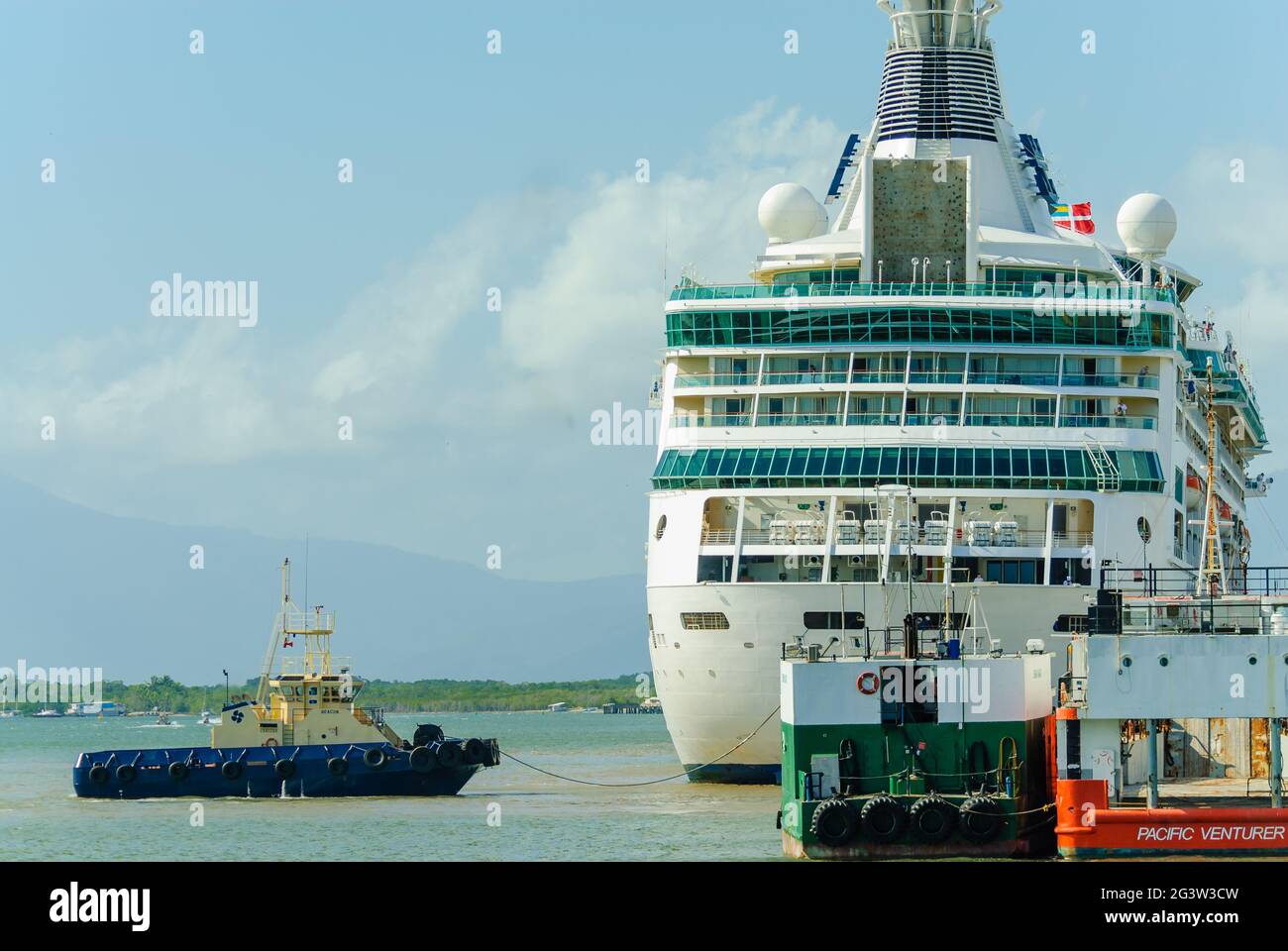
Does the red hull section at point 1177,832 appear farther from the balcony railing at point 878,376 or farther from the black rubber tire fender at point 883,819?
the balcony railing at point 878,376

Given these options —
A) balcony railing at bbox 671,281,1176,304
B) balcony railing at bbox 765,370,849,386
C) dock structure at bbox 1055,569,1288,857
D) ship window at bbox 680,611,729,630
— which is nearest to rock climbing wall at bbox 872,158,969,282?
balcony railing at bbox 671,281,1176,304

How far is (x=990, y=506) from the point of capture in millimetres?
62750

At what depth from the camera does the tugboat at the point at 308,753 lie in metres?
66.4

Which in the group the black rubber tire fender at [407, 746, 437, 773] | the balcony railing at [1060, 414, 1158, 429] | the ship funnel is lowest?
the black rubber tire fender at [407, 746, 437, 773]

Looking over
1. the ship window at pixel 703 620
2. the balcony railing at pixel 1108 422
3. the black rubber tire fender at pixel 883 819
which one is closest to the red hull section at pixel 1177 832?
the black rubber tire fender at pixel 883 819

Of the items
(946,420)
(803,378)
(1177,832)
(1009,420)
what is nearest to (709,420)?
(803,378)

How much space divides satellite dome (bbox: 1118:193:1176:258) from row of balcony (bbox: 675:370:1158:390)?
966 centimetres

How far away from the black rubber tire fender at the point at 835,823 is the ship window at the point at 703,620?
18.6m

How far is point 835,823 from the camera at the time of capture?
42625 mm

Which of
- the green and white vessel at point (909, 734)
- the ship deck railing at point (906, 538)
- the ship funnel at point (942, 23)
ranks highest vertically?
the ship funnel at point (942, 23)

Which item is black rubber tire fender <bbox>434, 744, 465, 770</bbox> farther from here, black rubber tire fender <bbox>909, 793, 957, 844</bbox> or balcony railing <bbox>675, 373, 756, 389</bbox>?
black rubber tire fender <bbox>909, 793, 957, 844</bbox>

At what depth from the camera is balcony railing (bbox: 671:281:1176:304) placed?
66.2 m

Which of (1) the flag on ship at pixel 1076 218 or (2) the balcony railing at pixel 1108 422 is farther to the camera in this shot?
(1) the flag on ship at pixel 1076 218

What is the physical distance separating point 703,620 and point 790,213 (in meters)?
17.1
